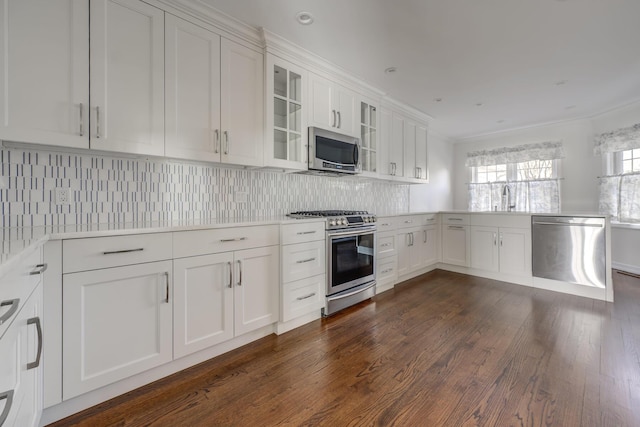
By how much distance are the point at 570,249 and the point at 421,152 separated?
7.51 ft

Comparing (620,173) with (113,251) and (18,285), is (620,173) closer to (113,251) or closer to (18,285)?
(113,251)

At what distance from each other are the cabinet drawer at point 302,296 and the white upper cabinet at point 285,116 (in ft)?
3.55

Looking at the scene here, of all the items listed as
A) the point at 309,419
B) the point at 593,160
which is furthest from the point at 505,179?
the point at 309,419

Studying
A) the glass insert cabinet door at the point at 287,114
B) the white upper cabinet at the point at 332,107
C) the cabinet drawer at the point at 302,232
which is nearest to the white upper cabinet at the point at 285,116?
the glass insert cabinet door at the point at 287,114

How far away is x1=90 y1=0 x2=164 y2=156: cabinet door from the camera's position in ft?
5.35

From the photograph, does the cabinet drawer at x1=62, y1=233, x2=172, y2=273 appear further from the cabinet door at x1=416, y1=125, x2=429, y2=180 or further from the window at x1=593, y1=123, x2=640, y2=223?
the window at x1=593, y1=123, x2=640, y2=223

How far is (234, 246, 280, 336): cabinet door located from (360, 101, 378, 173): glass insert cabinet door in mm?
1816

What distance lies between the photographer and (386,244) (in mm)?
3514

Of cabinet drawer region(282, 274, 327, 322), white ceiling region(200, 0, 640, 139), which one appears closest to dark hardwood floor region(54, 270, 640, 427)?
cabinet drawer region(282, 274, 327, 322)

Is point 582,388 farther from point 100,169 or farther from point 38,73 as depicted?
point 38,73

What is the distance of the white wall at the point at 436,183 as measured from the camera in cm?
522

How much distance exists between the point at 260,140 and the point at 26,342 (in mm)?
1854

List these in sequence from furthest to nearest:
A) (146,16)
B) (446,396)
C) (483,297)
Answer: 1. (483,297)
2. (146,16)
3. (446,396)

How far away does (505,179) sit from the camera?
5.43m
